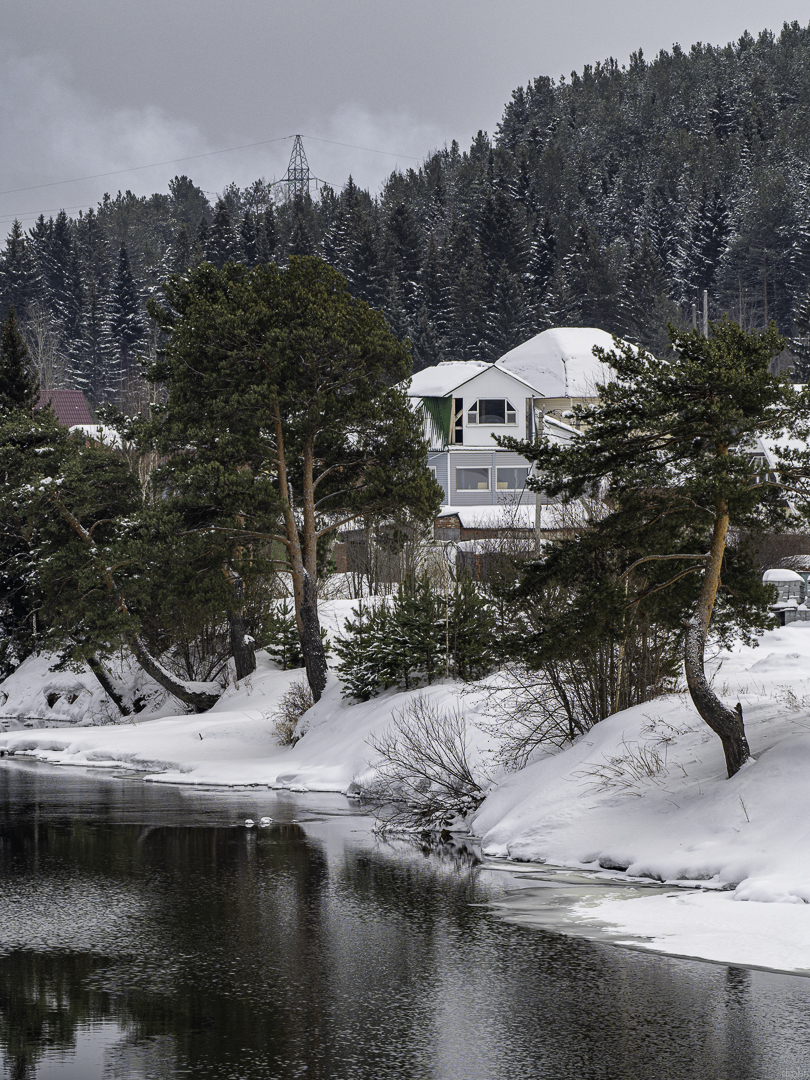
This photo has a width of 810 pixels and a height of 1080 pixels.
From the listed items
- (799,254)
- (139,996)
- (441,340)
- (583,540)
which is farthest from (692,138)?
(139,996)

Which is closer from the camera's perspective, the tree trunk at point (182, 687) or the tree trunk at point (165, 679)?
the tree trunk at point (165, 679)

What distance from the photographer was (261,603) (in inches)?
1491

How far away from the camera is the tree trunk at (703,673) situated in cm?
1412

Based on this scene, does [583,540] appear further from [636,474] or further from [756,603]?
[756,603]

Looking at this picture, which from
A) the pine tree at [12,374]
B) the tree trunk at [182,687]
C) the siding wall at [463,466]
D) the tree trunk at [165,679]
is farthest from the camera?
the siding wall at [463,466]

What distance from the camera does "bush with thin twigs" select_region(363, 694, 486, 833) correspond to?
713 inches

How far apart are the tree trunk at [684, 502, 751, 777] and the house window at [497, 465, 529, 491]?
5675 cm

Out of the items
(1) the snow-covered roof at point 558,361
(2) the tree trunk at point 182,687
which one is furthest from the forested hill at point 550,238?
(2) the tree trunk at point 182,687

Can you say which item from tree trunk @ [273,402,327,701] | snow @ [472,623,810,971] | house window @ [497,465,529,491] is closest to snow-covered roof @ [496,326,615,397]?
house window @ [497,465,529,491]

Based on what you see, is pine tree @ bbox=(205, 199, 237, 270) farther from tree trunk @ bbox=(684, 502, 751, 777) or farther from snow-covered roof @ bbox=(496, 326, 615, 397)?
tree trunk @ bbox=(684, 502, 751, 777)

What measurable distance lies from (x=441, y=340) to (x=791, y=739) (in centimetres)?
8139

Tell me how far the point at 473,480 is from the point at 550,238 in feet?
116

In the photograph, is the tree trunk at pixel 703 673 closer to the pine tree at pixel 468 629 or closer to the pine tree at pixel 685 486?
the pine tree at pixel 685 486

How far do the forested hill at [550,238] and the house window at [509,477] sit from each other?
69.8ft
